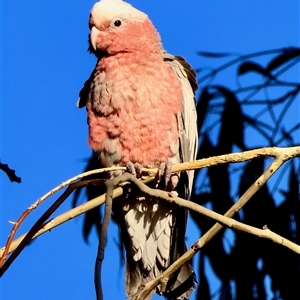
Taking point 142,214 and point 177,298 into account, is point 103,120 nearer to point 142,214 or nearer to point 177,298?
point 142,214

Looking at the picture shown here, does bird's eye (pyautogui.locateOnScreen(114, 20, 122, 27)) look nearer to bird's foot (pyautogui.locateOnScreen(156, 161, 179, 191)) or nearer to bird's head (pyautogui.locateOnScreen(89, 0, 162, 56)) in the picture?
bird's head (pyautogui.locateOnScreen(89, 0, 162, 56))

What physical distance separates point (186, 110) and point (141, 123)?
0.17 m

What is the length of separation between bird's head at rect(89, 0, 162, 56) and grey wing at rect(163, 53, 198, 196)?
7cm

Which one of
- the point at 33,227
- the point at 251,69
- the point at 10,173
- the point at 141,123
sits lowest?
the point at 33,227

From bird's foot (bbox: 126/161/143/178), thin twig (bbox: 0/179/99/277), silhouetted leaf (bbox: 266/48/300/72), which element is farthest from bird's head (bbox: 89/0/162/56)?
thin twig (bbox: 0/179/99/277)

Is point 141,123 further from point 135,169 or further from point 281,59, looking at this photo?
point 281,59

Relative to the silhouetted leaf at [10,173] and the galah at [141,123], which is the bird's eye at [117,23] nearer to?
the galah at [141,123]

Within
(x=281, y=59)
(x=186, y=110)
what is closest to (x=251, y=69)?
(x=281, y=59)

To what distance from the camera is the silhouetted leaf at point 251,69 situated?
7.98ft

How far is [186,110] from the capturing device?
1.85 m

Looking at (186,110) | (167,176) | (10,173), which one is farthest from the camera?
(186,110)

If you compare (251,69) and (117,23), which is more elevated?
(251,69)

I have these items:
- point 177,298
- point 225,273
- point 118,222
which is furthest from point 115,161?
point 225,273

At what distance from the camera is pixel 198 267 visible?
2314mm
